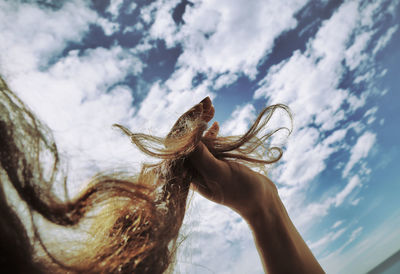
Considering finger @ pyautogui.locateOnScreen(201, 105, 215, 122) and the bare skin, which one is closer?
the bare skin

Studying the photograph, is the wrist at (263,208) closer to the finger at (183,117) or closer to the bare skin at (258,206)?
the bare skin at (258,206)

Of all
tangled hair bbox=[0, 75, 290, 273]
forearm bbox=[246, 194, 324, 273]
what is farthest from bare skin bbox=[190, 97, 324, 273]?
tangled hair bbox=[0, 75, 290, 273]

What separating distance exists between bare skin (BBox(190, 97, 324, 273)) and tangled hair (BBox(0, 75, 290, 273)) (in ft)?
0.51

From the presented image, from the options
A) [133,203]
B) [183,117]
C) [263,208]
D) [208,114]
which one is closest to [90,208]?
[133,203]

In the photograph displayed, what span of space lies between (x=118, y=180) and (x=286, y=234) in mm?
1391

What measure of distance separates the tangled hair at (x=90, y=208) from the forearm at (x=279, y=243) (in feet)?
2.28

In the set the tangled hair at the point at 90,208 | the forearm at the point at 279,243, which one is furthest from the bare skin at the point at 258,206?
the tangled hair at the point at 90,208

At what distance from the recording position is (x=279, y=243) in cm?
172

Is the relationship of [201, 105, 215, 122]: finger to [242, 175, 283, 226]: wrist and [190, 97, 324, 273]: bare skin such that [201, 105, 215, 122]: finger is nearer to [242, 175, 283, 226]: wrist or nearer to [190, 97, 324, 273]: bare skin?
[190, 97, 324, 273]: bare skin

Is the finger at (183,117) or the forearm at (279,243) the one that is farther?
the finger at (183,117)

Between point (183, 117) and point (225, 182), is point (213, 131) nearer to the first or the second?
point (183, 117)

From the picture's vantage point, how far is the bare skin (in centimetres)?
166

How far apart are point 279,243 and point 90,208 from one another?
143cm

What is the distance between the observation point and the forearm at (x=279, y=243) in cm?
163
